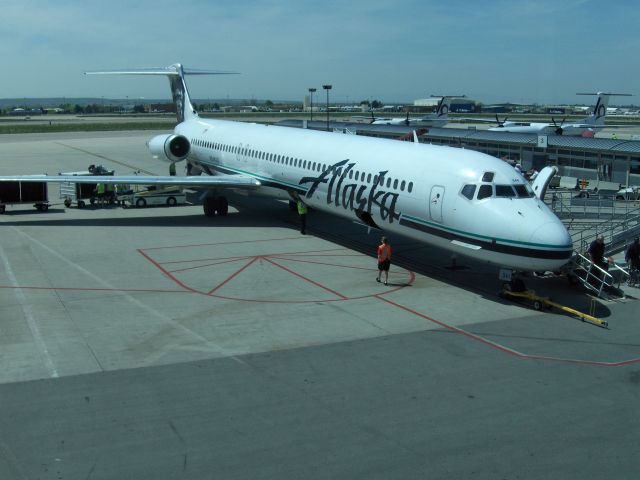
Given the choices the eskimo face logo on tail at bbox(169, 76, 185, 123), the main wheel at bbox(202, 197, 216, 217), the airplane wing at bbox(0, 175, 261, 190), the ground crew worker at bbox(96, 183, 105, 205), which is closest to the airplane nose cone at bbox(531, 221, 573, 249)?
the airplane wing at bbox(0, 175, 261, 190)

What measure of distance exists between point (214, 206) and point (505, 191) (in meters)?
14.9

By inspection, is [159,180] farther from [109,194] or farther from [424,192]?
[424,192]

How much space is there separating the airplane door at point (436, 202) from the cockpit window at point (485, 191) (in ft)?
3.65

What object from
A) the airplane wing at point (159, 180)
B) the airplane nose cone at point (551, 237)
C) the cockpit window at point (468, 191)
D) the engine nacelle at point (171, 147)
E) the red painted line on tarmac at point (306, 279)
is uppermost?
the engine nacelle at point (171, 147)

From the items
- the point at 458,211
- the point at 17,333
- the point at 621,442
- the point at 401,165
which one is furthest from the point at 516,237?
the point at 17,333

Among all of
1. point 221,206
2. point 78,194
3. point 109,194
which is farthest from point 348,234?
point 78,194

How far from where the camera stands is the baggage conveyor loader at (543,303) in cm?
1498

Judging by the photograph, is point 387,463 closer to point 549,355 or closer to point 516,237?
point 549,355

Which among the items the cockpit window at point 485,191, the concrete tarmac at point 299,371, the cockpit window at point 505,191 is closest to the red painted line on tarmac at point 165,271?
the concrete tarmac at point 299,371

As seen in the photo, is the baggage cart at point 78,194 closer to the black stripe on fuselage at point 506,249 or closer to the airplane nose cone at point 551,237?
the black stripe on fuselage at point 506,249

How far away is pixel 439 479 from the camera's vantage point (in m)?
8.53

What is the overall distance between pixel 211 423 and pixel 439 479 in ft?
11.2

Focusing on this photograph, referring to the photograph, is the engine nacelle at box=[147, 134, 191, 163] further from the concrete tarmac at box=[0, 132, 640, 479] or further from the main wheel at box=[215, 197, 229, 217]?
the concrete tarmac at box=[0, 132, 640, 479]

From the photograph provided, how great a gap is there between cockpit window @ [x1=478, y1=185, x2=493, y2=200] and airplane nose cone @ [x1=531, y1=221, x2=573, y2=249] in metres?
1.61
